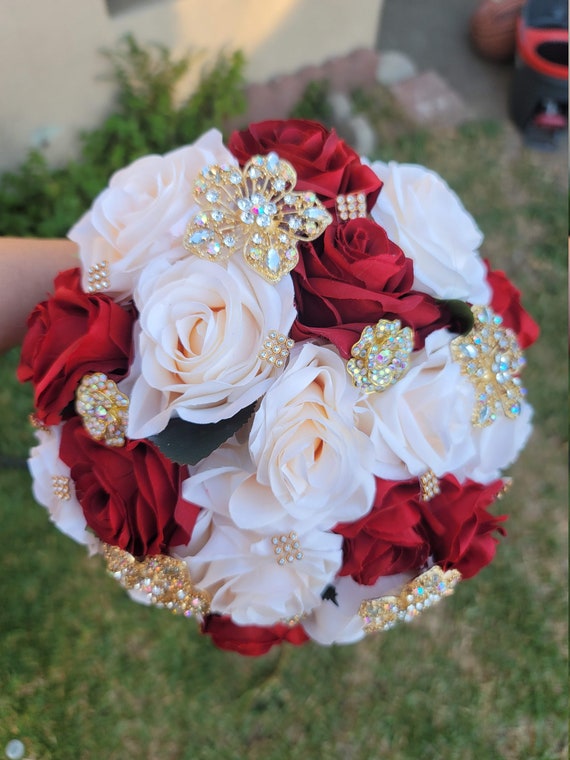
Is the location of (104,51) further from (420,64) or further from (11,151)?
(420,64)

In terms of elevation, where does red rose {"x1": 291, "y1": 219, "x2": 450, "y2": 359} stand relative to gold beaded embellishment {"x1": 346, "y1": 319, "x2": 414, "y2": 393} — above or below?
above

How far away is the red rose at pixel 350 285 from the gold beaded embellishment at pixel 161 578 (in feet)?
0.99

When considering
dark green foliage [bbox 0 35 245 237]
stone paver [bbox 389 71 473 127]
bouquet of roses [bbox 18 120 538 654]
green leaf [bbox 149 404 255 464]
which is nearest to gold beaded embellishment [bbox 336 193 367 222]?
bouquet of roses [bbox 18 120 538 654]

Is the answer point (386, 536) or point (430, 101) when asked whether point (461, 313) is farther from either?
point (430, 101)

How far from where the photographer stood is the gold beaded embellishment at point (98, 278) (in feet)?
2.35

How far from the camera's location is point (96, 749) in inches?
45.7

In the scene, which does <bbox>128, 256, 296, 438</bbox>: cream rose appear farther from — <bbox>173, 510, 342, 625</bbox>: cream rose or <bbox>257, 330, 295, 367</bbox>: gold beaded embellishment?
<bbox>173, 510, 342, 625</bbox>: cream rose

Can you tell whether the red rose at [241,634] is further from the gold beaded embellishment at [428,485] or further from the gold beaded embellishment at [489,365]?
the gold beaded embellishment at [489,365]

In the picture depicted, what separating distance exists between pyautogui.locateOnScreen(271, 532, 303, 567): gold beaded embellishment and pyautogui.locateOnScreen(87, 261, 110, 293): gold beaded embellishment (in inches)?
13.7

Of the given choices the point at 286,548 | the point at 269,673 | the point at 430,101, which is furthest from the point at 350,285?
the point at 430,101

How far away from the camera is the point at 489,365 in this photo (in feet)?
2.39

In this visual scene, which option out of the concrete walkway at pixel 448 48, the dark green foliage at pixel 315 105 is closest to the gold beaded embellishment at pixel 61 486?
the dark green foliage at pixel 315 105

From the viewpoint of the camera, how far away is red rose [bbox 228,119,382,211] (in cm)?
71

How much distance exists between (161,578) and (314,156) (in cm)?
53
